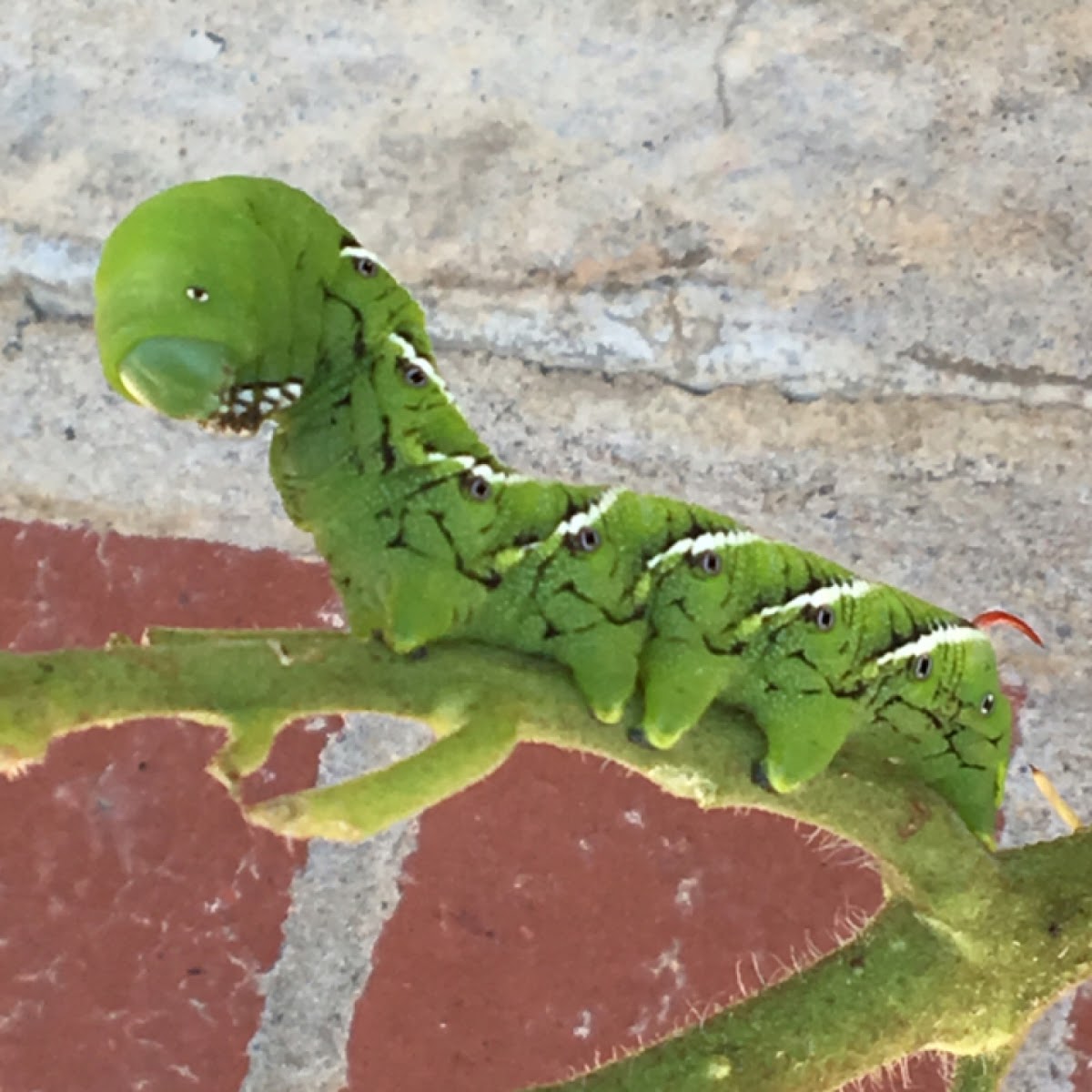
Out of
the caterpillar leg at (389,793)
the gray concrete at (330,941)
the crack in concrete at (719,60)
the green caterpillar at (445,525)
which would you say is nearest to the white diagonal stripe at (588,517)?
the green caterpillar at (445,525)

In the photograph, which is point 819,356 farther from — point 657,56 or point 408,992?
point 408,992

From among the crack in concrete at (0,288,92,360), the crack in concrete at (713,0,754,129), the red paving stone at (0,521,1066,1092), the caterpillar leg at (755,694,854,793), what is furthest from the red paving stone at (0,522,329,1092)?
the caterpillar leg at (755,694,854,793)

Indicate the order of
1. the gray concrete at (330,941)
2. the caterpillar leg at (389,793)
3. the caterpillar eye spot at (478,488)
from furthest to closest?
the gray concrete at (330,941)
the caterpillar eye spot at (478,488)
the caterpillar leg at (389,793)

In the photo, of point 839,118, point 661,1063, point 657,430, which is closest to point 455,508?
point 661,1063

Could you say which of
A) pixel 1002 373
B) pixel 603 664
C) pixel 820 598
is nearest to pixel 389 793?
pixel 603 664

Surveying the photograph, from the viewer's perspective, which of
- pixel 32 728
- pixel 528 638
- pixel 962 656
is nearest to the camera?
pixel 32 728

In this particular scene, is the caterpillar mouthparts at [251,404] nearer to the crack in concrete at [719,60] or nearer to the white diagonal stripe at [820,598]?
the white diagonal stripe at [820,598]

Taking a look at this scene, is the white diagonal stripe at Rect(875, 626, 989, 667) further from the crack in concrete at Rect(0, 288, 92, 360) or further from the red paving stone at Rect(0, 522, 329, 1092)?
the crack in concrete at Rect(0, 288, 92, 360)
